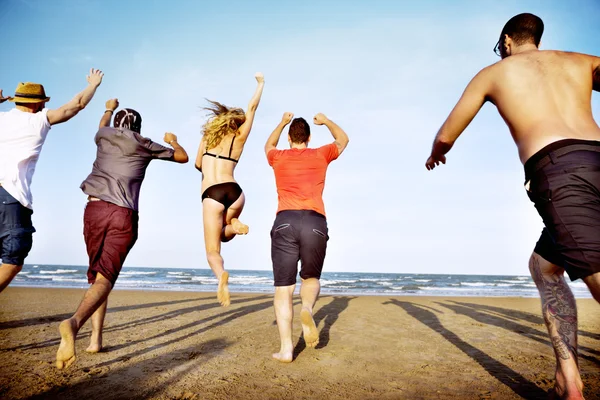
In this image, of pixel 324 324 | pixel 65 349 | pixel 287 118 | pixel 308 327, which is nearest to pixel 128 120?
pixel 287 118

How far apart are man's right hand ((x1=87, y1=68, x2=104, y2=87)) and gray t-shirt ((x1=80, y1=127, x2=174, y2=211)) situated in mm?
574

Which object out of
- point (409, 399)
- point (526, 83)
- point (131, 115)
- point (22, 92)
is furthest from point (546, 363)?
point (22, 92)

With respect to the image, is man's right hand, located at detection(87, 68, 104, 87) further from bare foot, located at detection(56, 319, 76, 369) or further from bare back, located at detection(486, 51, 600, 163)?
bare back, located at detection(486, 51, 600, 163)

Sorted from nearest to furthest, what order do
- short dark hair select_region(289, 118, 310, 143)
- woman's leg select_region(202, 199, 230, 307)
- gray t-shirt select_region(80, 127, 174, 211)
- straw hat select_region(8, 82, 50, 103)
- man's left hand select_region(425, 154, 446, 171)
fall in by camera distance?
1. man's left hand select_region(425, 154, 446, 171)
2. gray t-shirt select_region(80, 127, 174, 211)
3. straw hat select_region(8, 82, 50, 103)
4. short dark hair select_region(289, 118, 310, 143)
5. woman's leg select_region(202, 199, 230, 307)

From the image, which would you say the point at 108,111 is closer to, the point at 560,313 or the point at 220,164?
the point at 220,164

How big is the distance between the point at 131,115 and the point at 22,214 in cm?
147

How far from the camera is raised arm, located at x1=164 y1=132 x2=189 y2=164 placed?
13.6ft

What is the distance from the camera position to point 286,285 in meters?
4.04

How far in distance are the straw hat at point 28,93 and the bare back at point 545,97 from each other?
14.1ft

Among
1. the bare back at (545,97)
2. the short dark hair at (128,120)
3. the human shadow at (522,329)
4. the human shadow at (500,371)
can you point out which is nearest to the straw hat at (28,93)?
the short dark hair at (128,120)

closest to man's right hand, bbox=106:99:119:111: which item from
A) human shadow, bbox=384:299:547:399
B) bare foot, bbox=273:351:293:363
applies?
bare foot, bbox=273:351:293:363

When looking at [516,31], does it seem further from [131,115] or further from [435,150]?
[131,115]

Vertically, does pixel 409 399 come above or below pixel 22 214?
below

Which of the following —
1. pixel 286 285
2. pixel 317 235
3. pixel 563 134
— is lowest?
pixel 286 285
